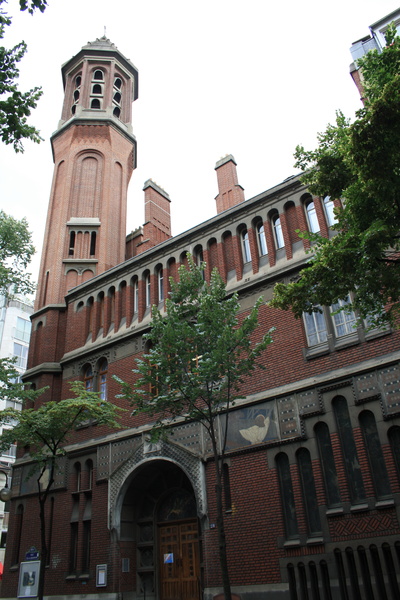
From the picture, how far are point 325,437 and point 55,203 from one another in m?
22.4

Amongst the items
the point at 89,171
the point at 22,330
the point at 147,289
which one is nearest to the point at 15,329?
the point at 22,330

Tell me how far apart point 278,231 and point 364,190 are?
9218 millimetres

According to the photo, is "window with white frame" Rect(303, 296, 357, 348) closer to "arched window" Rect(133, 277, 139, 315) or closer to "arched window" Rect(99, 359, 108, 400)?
"arched window" Rect(133, 277, 139, 315)

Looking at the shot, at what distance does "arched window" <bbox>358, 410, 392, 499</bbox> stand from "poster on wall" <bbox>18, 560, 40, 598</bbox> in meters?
14.1

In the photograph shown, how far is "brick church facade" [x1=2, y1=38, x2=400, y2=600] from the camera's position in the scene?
14.0 metres

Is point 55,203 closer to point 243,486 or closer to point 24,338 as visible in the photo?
point 243,486

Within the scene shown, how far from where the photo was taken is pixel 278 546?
14.8 m

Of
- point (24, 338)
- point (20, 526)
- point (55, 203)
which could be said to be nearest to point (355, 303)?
point (20, 526)

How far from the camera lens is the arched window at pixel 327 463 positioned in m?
14.4

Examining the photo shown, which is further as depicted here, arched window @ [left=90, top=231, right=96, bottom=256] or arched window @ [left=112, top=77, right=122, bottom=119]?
arched window @ [left=112, top=77, right=122, bottom=119]

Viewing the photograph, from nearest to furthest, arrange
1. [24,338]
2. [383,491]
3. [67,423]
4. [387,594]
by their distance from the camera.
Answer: [387,594] < [383,491] < [67,423] < [24,338]

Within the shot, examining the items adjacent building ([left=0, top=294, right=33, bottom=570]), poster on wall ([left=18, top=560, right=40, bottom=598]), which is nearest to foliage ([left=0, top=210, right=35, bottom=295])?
poster on wall ([left=18, top=560, right=40, bottom=598])

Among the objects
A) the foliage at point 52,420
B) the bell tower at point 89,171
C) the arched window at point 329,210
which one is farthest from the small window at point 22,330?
the arched window at point 329,210

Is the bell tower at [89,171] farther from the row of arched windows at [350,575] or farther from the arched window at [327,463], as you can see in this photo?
the row of arched windows at [350,575]
